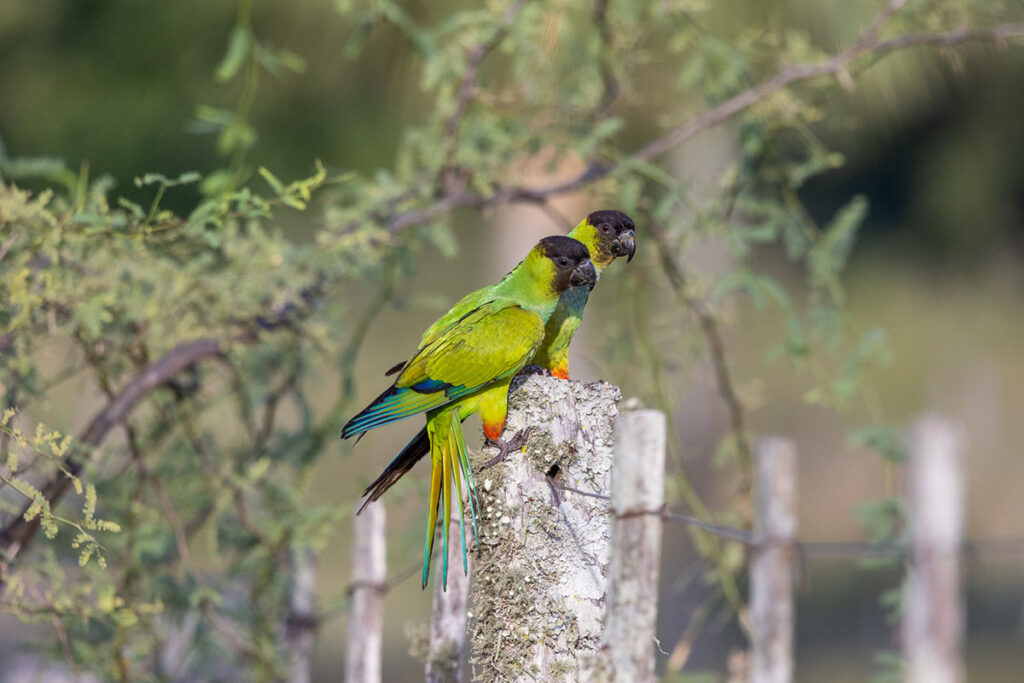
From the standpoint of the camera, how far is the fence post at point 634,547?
243 centimetres

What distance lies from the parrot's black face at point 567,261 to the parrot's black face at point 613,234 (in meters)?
0.35

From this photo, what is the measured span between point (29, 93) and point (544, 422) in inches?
339

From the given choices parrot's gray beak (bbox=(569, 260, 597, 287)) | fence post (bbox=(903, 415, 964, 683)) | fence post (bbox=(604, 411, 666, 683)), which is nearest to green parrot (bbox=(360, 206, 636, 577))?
parrot's gray beak (bbox=(569, 260, 597, 287))

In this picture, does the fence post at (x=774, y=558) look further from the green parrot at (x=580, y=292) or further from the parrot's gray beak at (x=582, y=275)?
the parrot's gray beak at (x=582, y=275)

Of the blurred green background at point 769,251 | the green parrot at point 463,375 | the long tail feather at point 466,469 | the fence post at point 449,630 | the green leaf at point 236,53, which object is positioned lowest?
the fence post at point 449,630

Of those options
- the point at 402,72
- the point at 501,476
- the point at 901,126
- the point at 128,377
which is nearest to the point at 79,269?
the point at 128,377

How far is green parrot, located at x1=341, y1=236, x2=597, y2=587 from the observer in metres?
2.98

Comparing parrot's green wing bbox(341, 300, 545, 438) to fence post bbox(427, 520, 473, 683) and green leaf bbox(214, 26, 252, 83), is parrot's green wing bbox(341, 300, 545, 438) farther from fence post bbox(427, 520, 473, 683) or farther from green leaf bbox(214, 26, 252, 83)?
green leaf bbox(214, 26, 252, 83)

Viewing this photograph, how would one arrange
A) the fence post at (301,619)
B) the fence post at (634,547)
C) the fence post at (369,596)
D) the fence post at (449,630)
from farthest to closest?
the fence post at (301,619), the fence post at (369,596), the fence post at (449,630), the fence post at (634,547)

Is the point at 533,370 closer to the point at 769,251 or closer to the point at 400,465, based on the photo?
the point at 400,465

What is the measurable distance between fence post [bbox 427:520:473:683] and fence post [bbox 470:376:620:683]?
513 millimetres

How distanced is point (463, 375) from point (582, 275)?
49 centimetres

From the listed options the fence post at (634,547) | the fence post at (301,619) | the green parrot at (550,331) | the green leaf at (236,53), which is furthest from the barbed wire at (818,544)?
the green leaf at (236,53)

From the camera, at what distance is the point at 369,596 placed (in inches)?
166
